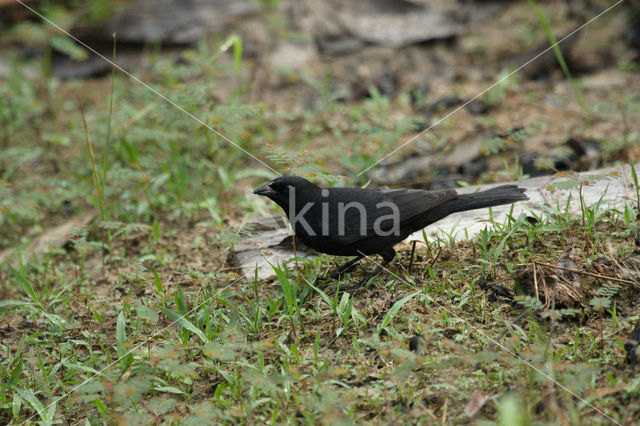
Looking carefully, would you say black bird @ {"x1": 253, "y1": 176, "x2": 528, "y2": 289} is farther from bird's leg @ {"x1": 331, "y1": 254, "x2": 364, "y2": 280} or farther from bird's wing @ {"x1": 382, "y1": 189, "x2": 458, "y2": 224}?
bird's leg @ {"x1": 331, "y1": 254, "x2": 364, "y2": 280}

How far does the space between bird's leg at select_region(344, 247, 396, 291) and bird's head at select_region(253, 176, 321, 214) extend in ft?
2.03

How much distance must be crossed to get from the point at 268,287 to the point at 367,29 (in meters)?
5.50

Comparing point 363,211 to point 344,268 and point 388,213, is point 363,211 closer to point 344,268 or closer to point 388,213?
point 388,213

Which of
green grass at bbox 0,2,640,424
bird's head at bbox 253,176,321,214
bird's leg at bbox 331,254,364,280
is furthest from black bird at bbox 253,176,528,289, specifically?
green grass at bbox 0,2,640,424

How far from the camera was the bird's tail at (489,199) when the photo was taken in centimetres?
374

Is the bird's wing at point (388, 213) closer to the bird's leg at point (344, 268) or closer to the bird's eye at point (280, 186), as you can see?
the bird's leg at point (344, 268)

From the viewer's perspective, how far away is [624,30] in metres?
7.84

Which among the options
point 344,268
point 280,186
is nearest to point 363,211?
point 344,268

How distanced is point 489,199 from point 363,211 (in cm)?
80

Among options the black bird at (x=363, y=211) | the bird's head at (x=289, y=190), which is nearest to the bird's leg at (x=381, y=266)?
the black bird at (x=363, y=211)

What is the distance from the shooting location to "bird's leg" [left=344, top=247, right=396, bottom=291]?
384cm

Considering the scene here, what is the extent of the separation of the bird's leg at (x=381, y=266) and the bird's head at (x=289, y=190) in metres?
0.62

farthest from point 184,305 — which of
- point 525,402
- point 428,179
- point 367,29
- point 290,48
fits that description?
point 367,29

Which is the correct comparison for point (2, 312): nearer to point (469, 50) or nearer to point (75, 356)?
point (75, 356)
